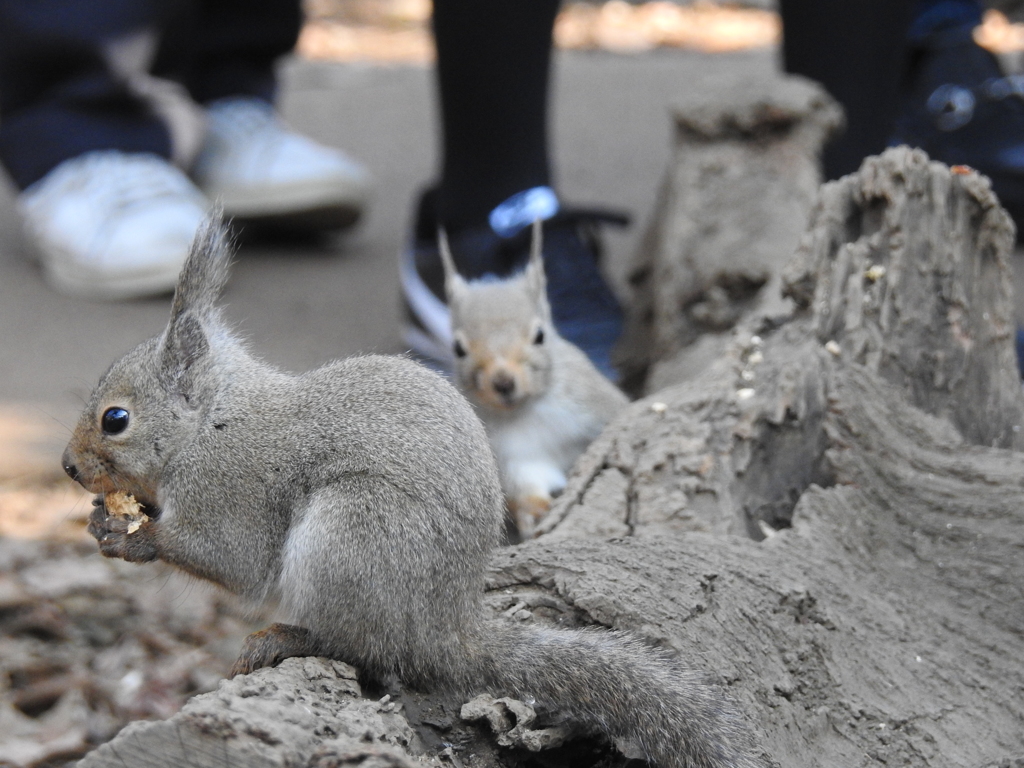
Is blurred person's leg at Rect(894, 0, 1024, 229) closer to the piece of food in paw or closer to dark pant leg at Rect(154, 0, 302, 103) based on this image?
dark pant leg at Rect(154, 0, 302, 103)

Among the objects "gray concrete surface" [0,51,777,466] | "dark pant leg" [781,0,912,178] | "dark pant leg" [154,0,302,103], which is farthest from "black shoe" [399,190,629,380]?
"dark pant leg" [154,0,302,103]

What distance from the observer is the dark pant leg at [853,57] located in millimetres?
3439

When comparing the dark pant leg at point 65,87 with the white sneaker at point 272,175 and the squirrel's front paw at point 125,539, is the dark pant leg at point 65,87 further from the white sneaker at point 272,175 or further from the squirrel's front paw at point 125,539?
the squirrel's front paw at point 125,539

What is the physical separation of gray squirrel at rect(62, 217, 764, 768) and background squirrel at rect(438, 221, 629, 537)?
43.8 inches

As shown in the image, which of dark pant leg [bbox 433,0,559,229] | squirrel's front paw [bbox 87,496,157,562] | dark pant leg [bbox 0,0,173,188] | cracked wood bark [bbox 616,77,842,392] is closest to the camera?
squirrel's front paw [bbox 87,496,157,562]

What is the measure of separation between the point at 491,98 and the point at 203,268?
1.74 metres

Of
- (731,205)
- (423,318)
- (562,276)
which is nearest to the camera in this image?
(731,205)

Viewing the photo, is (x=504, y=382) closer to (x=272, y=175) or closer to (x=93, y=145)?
(x=272, y=175)

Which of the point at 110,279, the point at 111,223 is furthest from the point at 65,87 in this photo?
the point at 110,279

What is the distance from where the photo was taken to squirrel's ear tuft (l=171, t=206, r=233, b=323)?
1987mm

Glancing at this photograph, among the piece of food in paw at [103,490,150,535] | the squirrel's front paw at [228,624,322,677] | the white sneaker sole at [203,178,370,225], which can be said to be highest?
the white sneaker sole at [203,178,370,225]

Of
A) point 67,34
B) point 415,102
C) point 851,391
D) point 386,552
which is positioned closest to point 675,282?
point 851,391

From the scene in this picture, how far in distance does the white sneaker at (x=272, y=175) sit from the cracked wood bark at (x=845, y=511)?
276 cm

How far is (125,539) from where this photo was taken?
195 centimetres
